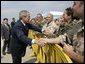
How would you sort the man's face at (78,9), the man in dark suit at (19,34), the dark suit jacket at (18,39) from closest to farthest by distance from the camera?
the man's face at (78,9), the dark suit jacket at (18,39), the man in dark suit at (19,34)

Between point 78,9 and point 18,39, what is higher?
point 78,9

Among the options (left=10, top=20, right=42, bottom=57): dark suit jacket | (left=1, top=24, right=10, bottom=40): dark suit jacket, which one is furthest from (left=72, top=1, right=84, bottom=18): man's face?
(left=1, top=24, right=10, bottom=40): dark suit jacket

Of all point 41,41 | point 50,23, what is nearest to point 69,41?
point 41,41

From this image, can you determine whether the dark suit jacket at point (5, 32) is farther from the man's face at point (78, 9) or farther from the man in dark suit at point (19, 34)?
the man's face at point (78, 9)

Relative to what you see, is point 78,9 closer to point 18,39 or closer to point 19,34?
point 19,34

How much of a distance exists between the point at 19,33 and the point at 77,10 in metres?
3.11

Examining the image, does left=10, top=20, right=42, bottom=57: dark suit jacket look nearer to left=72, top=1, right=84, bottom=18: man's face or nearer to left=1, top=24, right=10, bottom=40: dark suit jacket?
left=72, top=1, right=84, bottom=18: man's face

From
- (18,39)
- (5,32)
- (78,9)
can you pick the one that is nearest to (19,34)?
(18,39)

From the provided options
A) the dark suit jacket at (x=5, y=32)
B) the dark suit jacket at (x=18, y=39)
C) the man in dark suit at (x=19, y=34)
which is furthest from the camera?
the dark suit jacket at (x=5, y=32)

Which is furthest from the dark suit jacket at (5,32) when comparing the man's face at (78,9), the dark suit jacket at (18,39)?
the man's face at (78,9)

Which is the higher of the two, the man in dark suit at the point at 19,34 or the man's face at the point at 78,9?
the man's face at the point at 78,9

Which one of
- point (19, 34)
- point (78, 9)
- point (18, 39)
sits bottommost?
point (18, 39)

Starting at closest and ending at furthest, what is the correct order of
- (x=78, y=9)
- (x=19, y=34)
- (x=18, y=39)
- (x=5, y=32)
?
(x=78, y=9), (x=19, y=34), (x=18, y=39), (x=5, y=32)

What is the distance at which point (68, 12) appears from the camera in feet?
16.3
